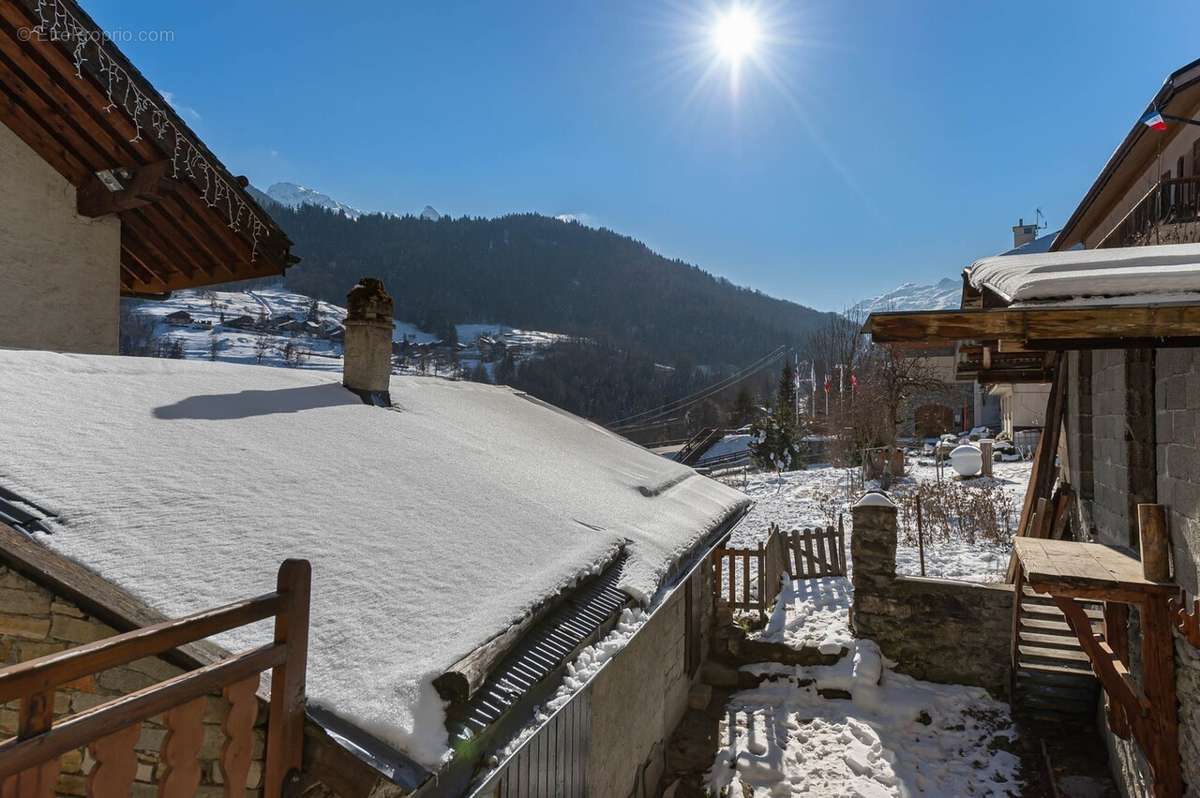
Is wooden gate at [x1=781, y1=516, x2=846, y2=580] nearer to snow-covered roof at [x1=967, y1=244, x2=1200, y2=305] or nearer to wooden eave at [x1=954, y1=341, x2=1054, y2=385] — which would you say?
wooden eave at [x1=954, y1=341, x2=1054, y2=385]

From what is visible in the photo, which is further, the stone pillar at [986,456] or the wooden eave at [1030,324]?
the stone pillar at [986,456]

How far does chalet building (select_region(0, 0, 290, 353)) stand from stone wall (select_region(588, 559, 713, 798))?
6.15 metres

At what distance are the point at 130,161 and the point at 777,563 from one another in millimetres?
10339

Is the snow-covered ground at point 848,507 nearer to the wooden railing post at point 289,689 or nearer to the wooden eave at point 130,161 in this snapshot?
the wooden eave at point 130,161

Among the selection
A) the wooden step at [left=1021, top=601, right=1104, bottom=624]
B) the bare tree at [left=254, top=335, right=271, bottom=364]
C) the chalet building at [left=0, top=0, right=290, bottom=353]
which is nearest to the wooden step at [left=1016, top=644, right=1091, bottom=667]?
the wooden step at [left=1021, top=601, right=1104, bottom=624]

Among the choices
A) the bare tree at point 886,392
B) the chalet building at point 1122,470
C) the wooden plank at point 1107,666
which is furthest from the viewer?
the bare tree at point 886,392

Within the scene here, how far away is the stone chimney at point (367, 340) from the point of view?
592cm

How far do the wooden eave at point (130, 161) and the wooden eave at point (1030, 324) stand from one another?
679cm

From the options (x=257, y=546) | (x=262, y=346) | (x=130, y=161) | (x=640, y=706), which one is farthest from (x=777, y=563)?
(x=262, y=346)

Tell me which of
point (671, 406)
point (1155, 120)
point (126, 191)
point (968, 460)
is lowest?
point (968, 460)

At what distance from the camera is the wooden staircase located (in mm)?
7109

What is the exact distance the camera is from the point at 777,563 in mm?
10797

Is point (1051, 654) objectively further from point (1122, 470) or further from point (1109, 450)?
point (1122, 470)

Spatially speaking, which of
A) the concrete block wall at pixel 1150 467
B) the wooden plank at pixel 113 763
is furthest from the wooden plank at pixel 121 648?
the concrete block wall at pixel 1150 467
